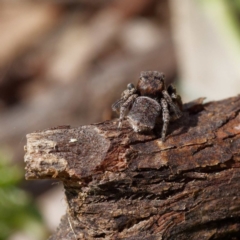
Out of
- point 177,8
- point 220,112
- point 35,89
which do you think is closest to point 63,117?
point 35,89

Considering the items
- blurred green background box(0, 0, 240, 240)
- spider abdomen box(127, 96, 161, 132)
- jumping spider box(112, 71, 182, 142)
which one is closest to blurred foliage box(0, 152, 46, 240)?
blurred green background box(0, 0, 240, 240)

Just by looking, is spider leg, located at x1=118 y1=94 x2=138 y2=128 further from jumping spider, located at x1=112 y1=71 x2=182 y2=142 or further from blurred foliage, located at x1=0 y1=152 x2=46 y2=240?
blurred foliage, located at x1=0 y1=152 x2=46 y2=240

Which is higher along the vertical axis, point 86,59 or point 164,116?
point 86,59

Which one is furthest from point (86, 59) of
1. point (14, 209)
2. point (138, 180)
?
point (138, 180)

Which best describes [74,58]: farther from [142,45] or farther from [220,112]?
[220,112]

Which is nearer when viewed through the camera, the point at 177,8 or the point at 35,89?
the point at 177,8

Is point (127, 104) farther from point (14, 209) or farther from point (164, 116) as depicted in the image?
point (14, 209)
